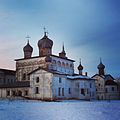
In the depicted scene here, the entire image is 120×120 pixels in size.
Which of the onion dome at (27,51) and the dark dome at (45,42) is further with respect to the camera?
the onion dome at (27,51)

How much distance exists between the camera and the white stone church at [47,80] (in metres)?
55.0

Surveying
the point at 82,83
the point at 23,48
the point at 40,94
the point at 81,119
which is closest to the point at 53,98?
the point at 40,94

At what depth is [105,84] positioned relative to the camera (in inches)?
2881

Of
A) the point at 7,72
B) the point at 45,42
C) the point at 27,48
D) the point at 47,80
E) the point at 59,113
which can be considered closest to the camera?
the point at 59,113

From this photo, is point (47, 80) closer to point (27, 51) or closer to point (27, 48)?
point (27, 51)

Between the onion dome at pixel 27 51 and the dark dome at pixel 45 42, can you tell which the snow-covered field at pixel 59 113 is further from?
the onion dome at pixel 27 51

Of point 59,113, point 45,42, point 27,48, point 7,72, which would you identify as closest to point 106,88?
point 45,42

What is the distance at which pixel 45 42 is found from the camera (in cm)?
6538

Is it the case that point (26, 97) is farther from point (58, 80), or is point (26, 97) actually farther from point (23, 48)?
point (23, 48)

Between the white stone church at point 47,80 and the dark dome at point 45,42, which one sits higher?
the dark dome at point 45,42

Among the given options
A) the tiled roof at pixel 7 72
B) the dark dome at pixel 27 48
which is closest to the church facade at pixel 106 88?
the dark dome at pixel 27 48

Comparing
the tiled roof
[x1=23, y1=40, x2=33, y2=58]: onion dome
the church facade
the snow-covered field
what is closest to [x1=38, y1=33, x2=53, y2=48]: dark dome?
[x1=23, y1=40, x2=33, y2=58]: onion dome

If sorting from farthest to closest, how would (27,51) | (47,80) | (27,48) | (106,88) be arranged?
(106,88) < (27,48) < (27,51) < (47,80)

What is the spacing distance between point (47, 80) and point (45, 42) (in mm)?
13890
